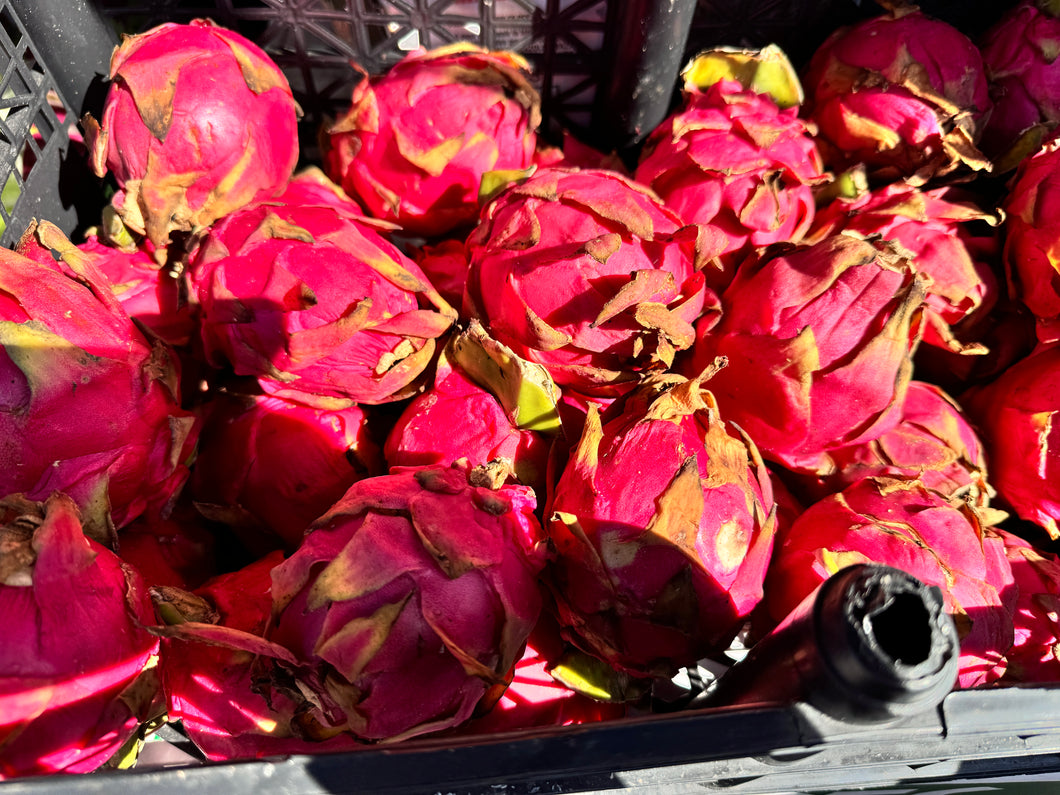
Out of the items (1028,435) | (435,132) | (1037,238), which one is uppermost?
(435,132)

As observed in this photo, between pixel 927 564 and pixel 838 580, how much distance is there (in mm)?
401

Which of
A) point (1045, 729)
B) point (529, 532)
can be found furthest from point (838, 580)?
point (529, 532)

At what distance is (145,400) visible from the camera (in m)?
0.96

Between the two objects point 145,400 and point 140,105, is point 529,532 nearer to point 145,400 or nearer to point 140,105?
point 145,400

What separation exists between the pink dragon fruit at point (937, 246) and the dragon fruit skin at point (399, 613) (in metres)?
0.84

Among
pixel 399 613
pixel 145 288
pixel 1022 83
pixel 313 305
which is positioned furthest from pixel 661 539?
pixel 1022 83

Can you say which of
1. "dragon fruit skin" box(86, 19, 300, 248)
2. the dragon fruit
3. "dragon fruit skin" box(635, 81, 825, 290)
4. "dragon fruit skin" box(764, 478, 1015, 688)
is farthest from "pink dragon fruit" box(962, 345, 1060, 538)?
"dragon fruit skin" box(86, 19, 300, 248)

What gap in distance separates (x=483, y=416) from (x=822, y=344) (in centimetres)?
47

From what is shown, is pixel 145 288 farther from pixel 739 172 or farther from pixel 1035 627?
pixel 1035 627

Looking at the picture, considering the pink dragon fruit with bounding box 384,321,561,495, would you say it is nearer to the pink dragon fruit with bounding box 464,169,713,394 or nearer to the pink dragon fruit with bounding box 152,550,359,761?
the pink dragon fruit with bounding box 464,169,713,394

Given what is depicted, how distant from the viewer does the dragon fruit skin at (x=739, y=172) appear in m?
1.11

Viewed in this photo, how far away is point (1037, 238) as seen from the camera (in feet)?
3.81

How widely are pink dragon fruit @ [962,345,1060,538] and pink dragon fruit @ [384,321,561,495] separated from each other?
2.58ft

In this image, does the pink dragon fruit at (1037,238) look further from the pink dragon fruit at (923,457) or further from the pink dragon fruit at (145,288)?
the pink dragon fruit at (145,288)
